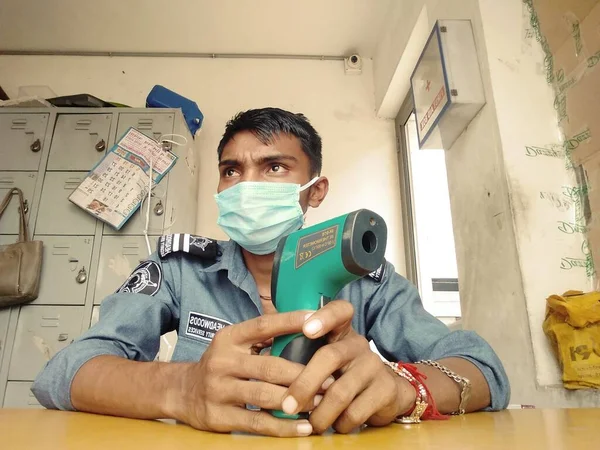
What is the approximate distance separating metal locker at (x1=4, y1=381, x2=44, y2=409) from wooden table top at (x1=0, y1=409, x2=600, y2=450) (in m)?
1.61

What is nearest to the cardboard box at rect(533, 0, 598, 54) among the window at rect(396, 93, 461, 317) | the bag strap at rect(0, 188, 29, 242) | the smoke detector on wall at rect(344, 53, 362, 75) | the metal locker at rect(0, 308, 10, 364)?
the window at rect(396, 93, 461, 317)

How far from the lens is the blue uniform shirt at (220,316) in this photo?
2.52 feet

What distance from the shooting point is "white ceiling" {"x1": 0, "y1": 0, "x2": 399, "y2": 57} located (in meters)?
2.62

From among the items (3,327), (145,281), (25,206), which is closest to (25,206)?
(25,206)

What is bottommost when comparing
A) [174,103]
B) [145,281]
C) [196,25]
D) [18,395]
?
[18,395]

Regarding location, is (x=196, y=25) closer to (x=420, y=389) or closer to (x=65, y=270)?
(x=65, y=270)

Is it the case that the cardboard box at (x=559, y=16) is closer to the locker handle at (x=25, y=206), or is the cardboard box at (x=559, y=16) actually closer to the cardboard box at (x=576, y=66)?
the cardboard box at (x=576, y=66)

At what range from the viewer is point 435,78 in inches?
62.5

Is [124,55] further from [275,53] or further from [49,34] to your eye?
[275,53]

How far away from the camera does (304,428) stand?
0.45 meters

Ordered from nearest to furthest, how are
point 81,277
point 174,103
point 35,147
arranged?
1. point 81,277
2. point 35,147
3. point 174,103

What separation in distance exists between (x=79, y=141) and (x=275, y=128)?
1.61m

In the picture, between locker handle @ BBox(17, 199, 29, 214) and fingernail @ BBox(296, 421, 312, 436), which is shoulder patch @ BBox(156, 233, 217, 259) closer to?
fingernail @ BBox(296, 421, 312, 436)

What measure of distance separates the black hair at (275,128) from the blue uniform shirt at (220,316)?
314mm
